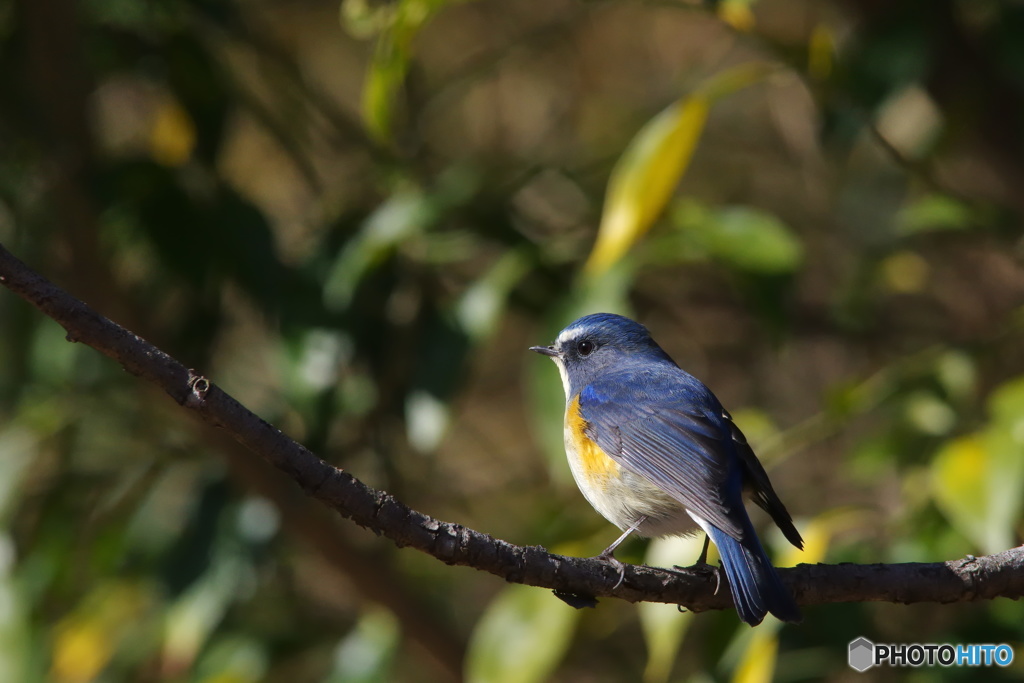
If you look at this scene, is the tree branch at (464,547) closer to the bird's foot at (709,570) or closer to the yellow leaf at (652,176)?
the bird's foot at (709,570)

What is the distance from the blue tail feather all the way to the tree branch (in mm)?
74

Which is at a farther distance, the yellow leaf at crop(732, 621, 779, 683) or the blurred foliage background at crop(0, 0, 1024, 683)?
the blurred foliage background at crop(0, 0, 1024, 683)

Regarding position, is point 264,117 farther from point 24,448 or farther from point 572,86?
point 572,86

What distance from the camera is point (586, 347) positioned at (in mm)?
3250

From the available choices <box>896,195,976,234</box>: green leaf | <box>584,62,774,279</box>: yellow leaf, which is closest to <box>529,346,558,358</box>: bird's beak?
<box>584,62,774,279</box>: yellow leaf

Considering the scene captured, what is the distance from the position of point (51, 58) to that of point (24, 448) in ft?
4.28

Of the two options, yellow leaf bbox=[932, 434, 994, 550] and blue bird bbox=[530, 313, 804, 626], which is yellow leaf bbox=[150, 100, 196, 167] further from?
yellow leaf bbox=[932, 434, 994, 550]

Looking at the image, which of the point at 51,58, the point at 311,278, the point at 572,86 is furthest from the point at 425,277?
the point at 572,86

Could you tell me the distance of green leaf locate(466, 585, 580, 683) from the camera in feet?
9.21

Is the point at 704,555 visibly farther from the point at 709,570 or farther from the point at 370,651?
the point at 370,651

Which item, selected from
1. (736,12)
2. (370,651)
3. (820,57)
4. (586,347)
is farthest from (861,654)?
(736,12)

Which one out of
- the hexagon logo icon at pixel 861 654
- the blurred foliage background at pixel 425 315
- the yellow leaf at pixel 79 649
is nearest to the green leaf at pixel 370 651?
the blurred foliage background at pixel 425 315

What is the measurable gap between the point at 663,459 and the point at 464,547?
856mm

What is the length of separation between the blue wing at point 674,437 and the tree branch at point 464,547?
19 centimetres
